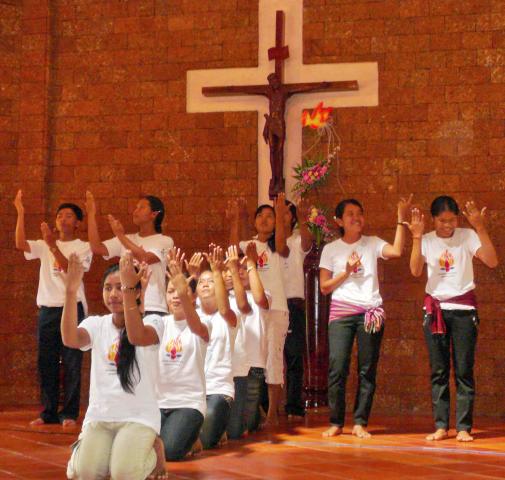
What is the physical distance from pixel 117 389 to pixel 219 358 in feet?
5.04

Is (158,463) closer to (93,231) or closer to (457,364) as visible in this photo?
(457,364)

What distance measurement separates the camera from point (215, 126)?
314 inches

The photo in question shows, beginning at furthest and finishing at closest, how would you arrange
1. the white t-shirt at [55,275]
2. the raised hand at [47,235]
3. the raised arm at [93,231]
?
the raised arm at [93,231] → the white t-shirt at [55,275] → the raised hand at [47,235]

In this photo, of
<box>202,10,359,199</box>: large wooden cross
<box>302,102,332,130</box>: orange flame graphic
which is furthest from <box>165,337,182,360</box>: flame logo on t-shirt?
<box>302,102,332,130</box>: orange flame graphic

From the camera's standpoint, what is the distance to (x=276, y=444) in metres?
5.47

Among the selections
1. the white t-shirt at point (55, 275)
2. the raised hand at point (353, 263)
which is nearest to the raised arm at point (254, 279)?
the raised hand at point (353, 263)

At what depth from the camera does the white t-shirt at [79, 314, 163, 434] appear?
13.4 ft

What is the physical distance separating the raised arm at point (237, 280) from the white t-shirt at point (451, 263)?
47.6 inches

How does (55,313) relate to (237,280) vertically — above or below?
below

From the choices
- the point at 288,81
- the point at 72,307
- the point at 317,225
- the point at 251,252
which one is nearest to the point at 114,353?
the point at 72,307

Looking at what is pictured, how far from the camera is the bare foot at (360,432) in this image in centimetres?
588

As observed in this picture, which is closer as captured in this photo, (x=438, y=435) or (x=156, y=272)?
(x=438, y=435)

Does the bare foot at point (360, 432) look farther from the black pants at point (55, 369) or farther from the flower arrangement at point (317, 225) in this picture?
the black pants at point (55, 369)

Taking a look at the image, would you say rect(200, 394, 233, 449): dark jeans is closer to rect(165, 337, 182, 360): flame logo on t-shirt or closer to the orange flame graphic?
rect(165, 337, 182, 360): flame logo on t-shirt
